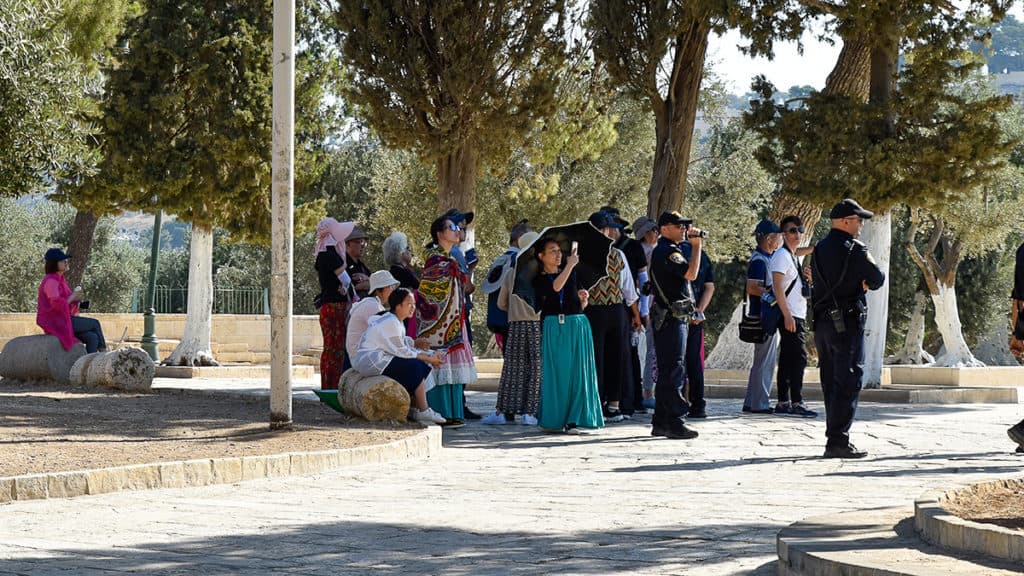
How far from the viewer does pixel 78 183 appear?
79.3ft

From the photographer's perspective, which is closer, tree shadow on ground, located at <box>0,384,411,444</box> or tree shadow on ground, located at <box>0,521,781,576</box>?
tree shadow on ground, located at <box>0,521,781,576</box>

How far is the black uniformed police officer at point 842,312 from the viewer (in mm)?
10492

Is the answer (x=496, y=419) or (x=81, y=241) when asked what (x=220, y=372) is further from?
(x=496, y=419)

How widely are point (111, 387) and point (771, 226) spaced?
8.13 meters

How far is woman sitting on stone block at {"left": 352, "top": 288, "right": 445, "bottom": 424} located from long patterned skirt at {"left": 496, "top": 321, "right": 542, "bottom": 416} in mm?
763

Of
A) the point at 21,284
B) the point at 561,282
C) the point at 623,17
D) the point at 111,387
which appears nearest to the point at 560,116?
the point at 623,17

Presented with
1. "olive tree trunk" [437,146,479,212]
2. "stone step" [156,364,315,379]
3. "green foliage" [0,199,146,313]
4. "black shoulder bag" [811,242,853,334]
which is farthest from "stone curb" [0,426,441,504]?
"green foliage" [0,199,146,313]

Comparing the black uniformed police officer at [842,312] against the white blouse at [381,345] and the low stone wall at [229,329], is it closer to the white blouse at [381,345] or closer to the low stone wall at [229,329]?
the white blouse at [381,345]

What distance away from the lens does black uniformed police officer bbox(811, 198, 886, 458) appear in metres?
10.5

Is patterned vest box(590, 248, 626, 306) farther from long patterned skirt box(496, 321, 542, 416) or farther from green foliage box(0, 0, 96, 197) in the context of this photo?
green foliage box(0, 0, 96, 197)

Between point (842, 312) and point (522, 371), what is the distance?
144 inches

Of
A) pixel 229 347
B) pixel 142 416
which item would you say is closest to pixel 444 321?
pixel 142 416

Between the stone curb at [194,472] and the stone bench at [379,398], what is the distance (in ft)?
4.51

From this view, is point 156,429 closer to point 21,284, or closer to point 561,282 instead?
point 561,282
